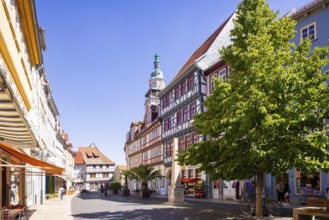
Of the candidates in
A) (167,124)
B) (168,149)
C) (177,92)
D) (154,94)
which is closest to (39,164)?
(177,92)

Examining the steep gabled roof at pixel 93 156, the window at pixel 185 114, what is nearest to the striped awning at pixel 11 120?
the window at pixel 185 114

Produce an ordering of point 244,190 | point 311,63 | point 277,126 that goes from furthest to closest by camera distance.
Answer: point 244,190 → point 311,63 → point 277,126

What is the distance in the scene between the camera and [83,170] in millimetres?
108188

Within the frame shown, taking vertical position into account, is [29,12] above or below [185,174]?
above

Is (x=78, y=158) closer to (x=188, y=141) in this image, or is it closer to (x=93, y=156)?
(x=93, y=156)

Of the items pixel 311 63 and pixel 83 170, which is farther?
pixel 83 170

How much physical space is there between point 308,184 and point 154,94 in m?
45.4

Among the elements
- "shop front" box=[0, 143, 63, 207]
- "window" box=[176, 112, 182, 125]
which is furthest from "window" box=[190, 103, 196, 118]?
"shop front" box=[0, 143, 63, 207]

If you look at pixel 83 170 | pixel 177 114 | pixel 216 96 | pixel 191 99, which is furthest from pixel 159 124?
pixel 83 170

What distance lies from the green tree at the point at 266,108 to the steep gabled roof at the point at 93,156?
95070 millimetres

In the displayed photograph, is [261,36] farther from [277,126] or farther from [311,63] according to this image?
[277,126]

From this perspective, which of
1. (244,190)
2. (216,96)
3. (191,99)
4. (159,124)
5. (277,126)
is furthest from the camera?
(159,124)

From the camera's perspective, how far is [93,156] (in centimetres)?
11069

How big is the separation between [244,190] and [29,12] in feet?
63.4
